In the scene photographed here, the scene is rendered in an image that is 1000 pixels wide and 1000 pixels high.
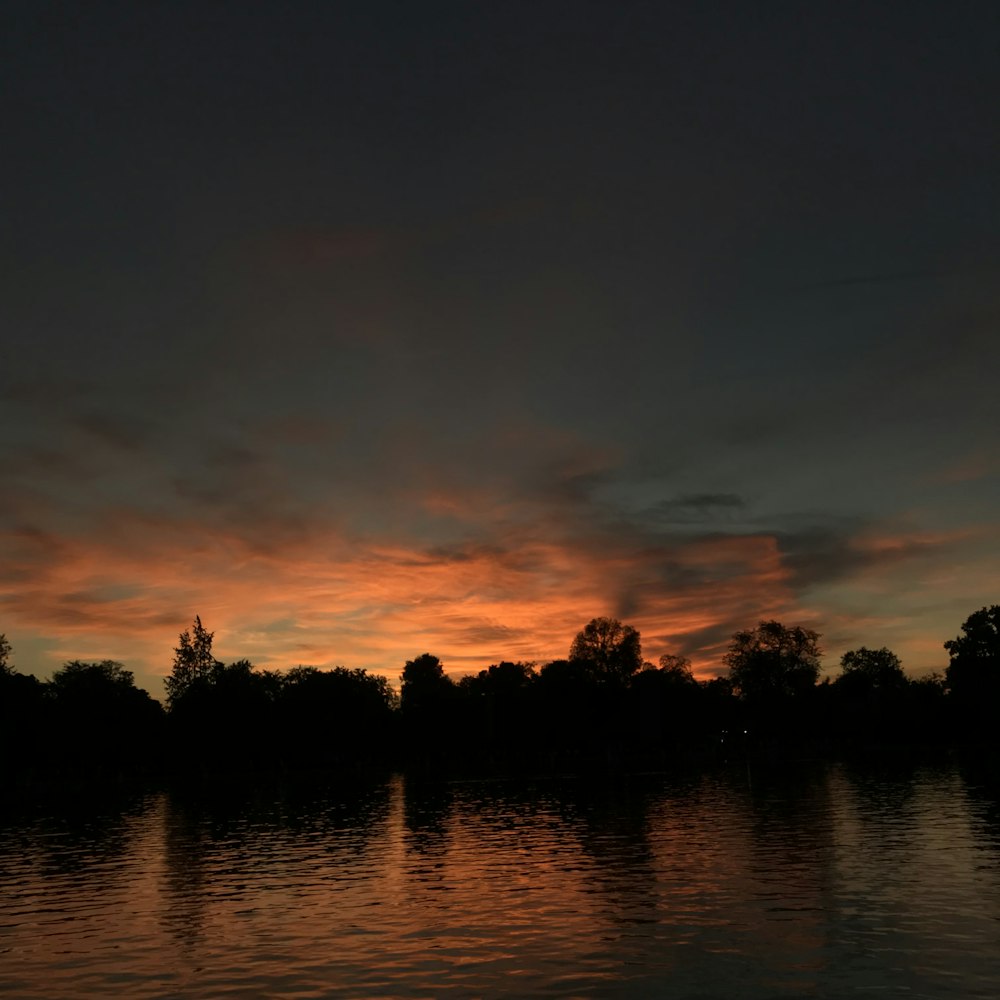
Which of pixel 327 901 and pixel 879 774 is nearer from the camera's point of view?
pixel 327 901

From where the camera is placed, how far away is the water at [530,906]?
87.4 feet

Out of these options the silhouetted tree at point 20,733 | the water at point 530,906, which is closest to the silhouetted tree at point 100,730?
the silhouetted tree at point 20,733

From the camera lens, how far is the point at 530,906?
3769 centimetres

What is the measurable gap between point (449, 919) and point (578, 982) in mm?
11110

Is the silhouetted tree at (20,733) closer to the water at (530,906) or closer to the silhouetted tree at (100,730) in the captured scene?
the silhouetted tree at (100,730)

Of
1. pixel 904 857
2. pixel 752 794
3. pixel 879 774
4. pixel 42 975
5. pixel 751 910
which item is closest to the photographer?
pixel 42 975

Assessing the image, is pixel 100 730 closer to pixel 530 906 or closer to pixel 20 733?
pixel 20 733

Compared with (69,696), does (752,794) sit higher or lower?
lower

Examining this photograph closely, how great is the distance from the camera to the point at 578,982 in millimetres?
25859

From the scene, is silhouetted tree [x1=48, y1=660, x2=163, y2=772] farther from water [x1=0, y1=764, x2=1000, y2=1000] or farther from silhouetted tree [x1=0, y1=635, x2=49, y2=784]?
Answer: water [x1=0, y1=764, x2=1000, y2=1000]

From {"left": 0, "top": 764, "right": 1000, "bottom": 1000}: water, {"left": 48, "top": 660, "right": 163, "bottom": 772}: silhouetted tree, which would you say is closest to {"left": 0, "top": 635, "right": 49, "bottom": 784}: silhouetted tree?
{"left": 48, "top": 660, "right": 163, "bottom": 772}: silhouetted tree

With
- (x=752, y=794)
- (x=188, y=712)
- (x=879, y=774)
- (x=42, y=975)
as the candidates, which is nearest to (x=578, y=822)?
(x=752, y=794)

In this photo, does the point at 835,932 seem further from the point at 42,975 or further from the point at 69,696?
the point at 69,696

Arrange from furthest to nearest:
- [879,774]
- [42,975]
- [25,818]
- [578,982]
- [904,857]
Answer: [879,774], [25,818], [904,857], [42,975], [578,982]
